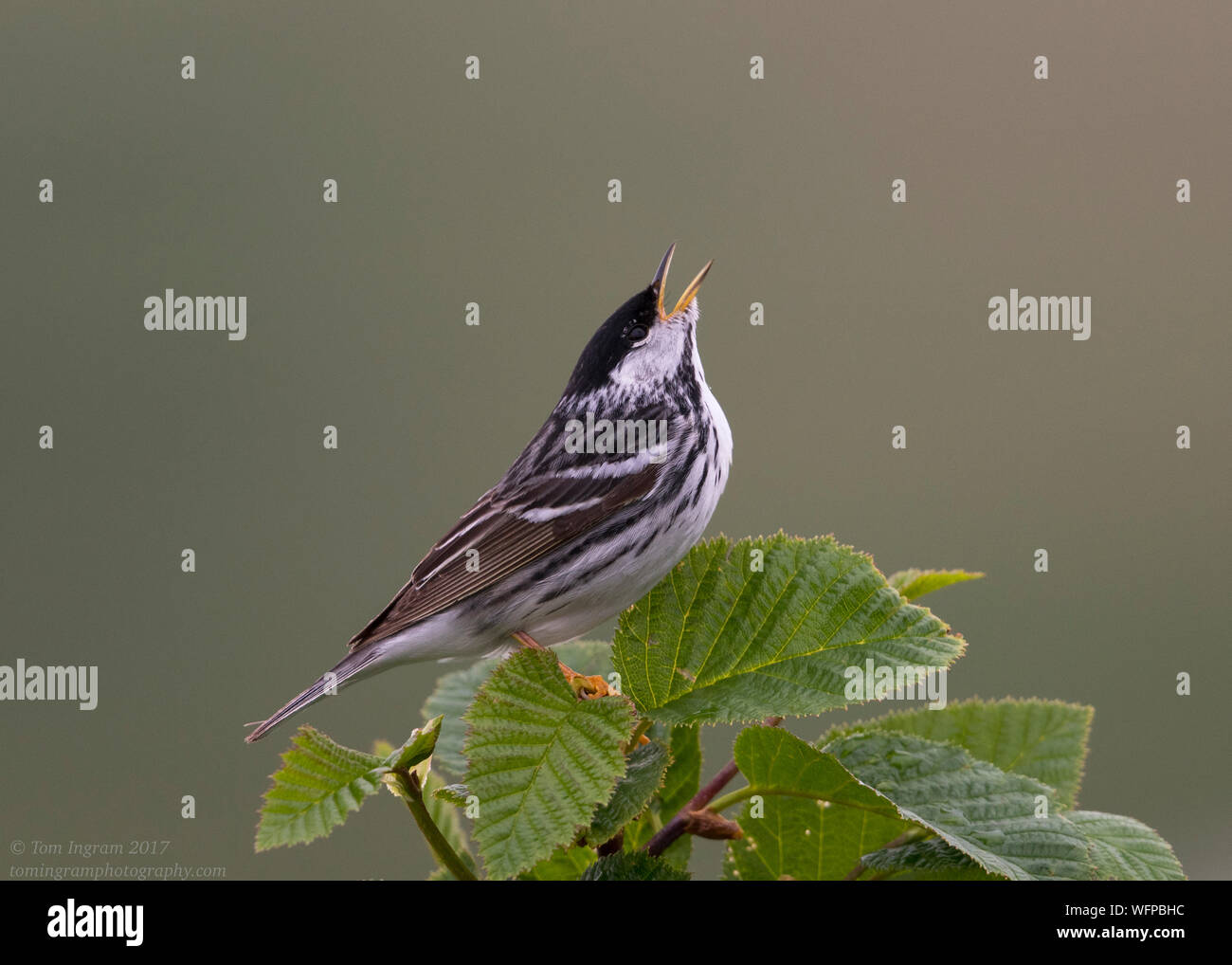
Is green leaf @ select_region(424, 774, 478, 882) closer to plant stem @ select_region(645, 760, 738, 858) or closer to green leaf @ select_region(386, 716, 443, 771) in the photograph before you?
green leaf @ select_region(386, 716, 443, 771)

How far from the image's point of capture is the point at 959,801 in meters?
1.51

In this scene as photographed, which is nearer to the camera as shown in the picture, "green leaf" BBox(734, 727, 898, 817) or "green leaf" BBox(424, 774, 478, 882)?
"green leaf" BBox(734, 727, 898, 817)

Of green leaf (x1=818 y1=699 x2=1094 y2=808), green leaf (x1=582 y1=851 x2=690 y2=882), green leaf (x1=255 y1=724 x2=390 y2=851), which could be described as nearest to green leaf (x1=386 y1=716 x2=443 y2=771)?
green leaf (x1=255 y1=724 x2=390 y2=851)

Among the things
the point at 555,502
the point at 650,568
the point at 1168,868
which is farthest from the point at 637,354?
the point at 1168,868

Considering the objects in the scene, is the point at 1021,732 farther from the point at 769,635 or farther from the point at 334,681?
the point at 334,681

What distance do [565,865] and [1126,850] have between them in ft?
2.52

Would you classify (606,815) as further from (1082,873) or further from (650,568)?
(650,568)

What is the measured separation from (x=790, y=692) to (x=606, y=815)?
30cm

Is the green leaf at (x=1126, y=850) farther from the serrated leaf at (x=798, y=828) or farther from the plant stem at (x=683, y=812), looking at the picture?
the plant stem at (x=683, y=812)

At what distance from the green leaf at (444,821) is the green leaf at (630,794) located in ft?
0.72

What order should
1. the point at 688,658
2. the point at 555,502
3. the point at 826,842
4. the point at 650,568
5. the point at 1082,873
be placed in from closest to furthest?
the point at 1082,873 → the point at 826,842 → the point at 688,658 → the point at 650,568 → the point at 555,502

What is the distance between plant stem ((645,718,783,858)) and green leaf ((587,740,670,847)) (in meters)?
0.06

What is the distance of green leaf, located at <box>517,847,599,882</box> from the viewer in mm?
1655

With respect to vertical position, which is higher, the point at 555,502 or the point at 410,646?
the point at 555,502
